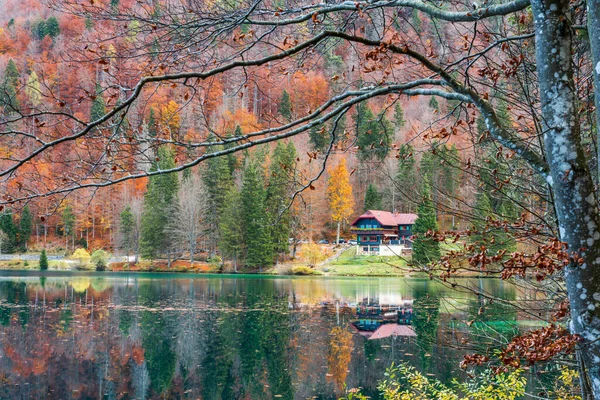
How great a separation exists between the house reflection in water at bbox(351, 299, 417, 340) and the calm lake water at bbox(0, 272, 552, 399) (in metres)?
0.05

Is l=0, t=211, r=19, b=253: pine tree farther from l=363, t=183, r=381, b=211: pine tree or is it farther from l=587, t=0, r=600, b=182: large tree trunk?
l=587, t=0, r=600, b=182: large tree trunk

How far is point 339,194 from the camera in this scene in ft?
154

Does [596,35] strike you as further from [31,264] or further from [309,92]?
[31,264]

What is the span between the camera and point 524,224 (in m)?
3.58

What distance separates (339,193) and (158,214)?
15.9m

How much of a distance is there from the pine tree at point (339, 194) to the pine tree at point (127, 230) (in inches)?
679

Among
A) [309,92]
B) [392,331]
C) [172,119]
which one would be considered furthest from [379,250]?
[172,119]

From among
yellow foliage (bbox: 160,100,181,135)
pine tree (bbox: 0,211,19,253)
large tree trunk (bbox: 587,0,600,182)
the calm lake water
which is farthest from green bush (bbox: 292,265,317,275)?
large tree trunk (bbox: 587,0,600,182)

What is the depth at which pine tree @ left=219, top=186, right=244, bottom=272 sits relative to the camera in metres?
42.3

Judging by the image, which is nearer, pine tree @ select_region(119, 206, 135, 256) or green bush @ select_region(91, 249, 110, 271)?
green bush @ select_region(91, 249, 110, 271)

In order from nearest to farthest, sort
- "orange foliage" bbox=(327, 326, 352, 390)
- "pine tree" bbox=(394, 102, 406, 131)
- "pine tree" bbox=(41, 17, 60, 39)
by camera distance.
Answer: "pine tree" bbox=(41, 17, 60, 39)
"pine tree" bbox=(394, 102, 406, 131)
"orange foliage" bbox=(327, 326, 352, 390)

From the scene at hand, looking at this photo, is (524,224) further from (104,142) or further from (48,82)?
(48,82)

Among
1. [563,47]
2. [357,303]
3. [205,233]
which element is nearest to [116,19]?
[563,47]

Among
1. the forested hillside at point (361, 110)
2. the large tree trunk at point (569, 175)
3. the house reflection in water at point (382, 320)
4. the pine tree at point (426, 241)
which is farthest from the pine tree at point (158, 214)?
the large tree trunk at point (569, 175)
